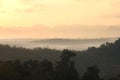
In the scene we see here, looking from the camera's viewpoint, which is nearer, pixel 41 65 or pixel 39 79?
pixel 39 79

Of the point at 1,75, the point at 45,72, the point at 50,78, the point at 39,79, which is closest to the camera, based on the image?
the point at 1,75

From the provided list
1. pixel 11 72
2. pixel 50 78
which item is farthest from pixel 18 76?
pixel 50 78

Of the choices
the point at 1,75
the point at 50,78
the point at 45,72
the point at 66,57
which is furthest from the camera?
the point at 66,57

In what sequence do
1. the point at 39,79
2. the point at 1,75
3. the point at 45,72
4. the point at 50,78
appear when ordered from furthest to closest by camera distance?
the point at 45,72 < the point at 50,78 < the point at 39,79 < the point at 1,75

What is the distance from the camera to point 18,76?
65688 millimetres

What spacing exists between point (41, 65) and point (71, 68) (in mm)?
6190

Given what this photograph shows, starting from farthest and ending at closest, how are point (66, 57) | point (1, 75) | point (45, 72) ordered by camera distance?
point (66, 57)
point (45, 72)
point (1, 75)

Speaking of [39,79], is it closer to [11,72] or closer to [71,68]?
[11,72]

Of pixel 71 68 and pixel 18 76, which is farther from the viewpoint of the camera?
pixel 71 68

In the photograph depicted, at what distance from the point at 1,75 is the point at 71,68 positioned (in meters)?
19.4

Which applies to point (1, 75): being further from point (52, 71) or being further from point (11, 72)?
point (52, 71)

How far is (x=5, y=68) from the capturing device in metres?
66.1

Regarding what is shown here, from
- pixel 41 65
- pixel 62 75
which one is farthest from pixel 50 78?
pixel 41 65

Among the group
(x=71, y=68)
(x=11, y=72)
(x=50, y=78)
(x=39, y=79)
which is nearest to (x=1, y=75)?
(x=11, y=72)
